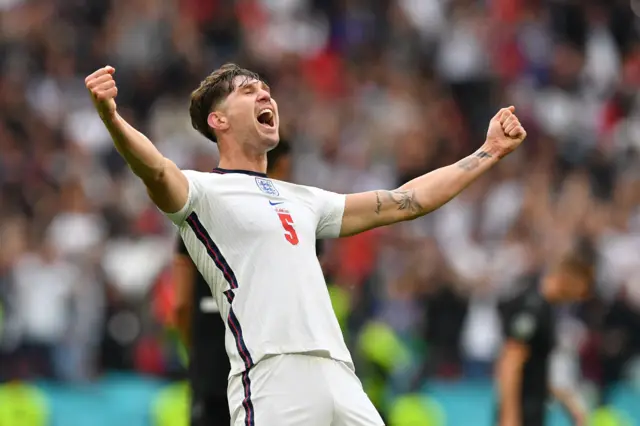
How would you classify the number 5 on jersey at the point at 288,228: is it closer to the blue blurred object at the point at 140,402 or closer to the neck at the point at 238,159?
the neck at the point at 238,159

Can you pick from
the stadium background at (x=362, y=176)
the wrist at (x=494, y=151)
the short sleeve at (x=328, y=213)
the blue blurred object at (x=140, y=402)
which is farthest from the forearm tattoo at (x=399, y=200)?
the blue blurred object at (x=140, y=402)

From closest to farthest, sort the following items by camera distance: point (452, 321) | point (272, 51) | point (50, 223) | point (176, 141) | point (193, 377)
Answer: point (193, 377) < point (452, 321) < point (50, 223) < point (176, 141) < point (272, 51)

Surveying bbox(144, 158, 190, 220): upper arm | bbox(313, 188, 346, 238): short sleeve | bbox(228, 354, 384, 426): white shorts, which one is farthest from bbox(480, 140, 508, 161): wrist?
bbox(144, 158, 190, 220): upper arm

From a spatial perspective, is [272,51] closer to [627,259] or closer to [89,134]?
[89,134]

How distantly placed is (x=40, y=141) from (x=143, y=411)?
179 inches

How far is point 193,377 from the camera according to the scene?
20.0ft

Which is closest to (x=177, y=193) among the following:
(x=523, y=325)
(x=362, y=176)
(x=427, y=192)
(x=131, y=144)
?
(x=131, y=144)

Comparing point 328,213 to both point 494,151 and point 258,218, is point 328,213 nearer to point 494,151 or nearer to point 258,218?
point 258,218

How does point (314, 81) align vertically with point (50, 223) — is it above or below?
above

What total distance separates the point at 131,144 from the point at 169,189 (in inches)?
9.1

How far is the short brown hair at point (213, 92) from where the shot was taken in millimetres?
4980

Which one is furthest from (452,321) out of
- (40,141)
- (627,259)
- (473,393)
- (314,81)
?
(40,141)

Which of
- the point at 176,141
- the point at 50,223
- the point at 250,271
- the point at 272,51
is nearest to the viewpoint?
the point at 250,271

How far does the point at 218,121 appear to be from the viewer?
16.2 feet
